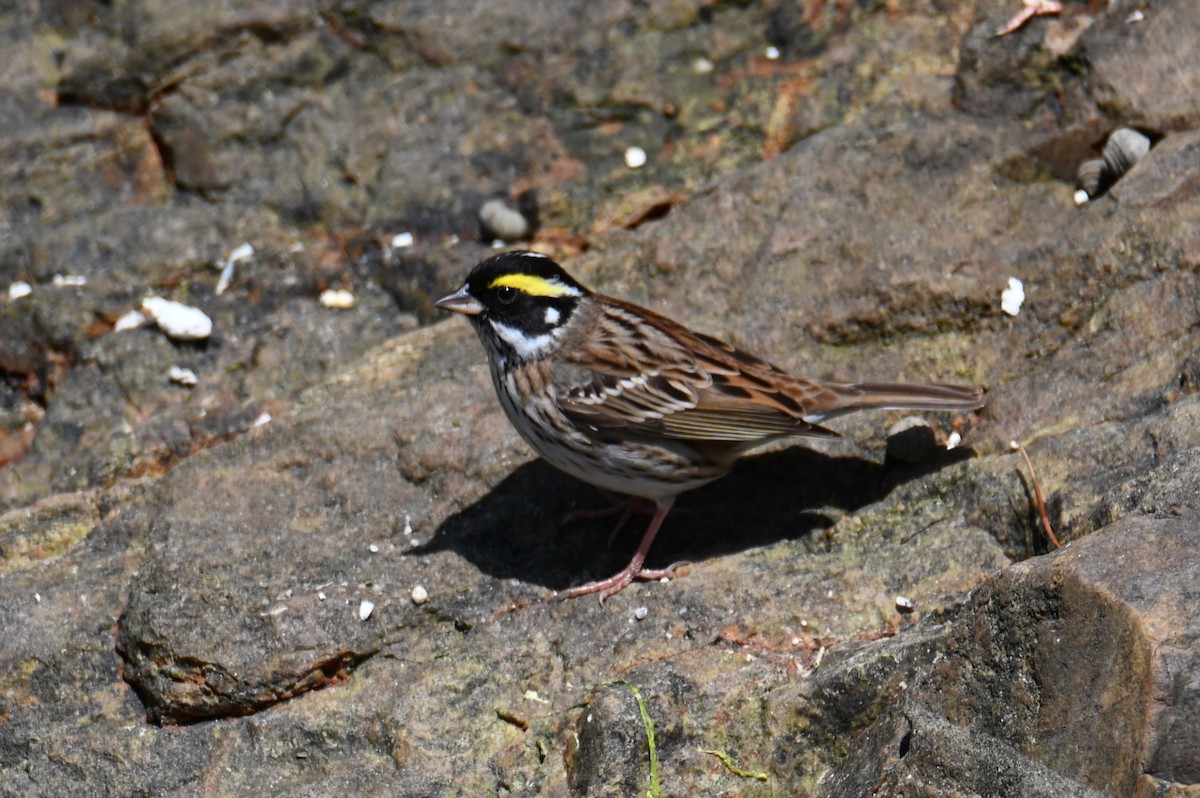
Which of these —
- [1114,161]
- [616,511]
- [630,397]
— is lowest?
[616,511]

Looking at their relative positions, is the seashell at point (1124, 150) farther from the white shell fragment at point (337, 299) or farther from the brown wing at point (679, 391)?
the white shell fragment at point (337, 299)

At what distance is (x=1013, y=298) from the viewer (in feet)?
21.2

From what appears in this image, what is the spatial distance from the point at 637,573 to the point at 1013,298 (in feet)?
7.66

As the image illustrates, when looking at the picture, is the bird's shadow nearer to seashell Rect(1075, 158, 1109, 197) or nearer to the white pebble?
seashell Rect(1075, 158, 1109, 197)

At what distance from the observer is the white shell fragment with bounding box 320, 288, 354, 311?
7824mm

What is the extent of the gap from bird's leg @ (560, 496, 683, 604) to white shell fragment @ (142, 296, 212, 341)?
3.03m

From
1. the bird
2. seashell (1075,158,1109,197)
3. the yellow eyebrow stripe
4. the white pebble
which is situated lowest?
the white pebble

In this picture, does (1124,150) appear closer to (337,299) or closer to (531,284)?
(531,284)

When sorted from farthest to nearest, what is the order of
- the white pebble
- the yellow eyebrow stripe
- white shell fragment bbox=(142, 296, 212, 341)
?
1. white shell fragment bbox=(142, 296, 212, 341)
2. the white pebble
3. the yellow eyebrow stripe

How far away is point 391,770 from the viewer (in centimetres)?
516

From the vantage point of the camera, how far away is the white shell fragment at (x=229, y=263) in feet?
26.2

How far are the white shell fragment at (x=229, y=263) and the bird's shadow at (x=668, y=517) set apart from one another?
102 inches

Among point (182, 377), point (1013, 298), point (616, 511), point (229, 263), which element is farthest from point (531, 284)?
point (229, 263)

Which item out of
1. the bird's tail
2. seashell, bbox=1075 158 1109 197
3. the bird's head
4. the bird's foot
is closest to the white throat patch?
the bird's head
